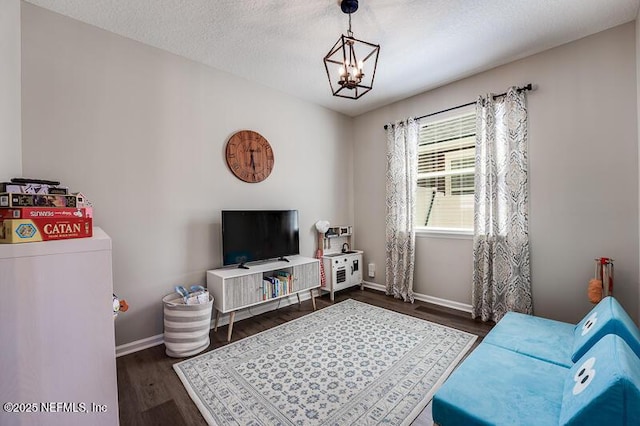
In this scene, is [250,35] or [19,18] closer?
[19,18]

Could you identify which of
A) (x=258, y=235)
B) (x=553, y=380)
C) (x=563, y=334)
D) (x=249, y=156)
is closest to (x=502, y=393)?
(x=553, y=380)

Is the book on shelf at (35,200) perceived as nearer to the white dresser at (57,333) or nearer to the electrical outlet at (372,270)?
the white dresser at (57,333)

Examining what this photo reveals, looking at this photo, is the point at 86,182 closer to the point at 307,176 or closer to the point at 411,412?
the point at 307,176

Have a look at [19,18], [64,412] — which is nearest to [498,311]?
[64,412]

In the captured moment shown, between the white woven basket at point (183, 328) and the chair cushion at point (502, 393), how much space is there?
190cm

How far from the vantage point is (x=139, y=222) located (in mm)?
2467

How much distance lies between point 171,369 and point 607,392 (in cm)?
252

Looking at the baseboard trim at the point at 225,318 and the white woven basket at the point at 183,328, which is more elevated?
the white woven basket at the point at 183,328

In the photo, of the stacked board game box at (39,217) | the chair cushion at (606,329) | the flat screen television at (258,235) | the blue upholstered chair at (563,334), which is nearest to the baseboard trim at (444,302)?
the blue upholstered chair at (563,334)

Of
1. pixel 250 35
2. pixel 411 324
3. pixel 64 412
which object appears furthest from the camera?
pixel 411 324

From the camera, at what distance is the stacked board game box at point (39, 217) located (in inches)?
41.4

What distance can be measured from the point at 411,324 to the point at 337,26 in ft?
9.58

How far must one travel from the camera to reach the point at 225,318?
2.98 metres

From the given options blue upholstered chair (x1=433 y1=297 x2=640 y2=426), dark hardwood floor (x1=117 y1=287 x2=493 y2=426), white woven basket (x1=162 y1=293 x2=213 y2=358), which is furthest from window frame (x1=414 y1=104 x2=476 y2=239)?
white woven basket (x1=162 y1=293 x2=213 y2=358)
